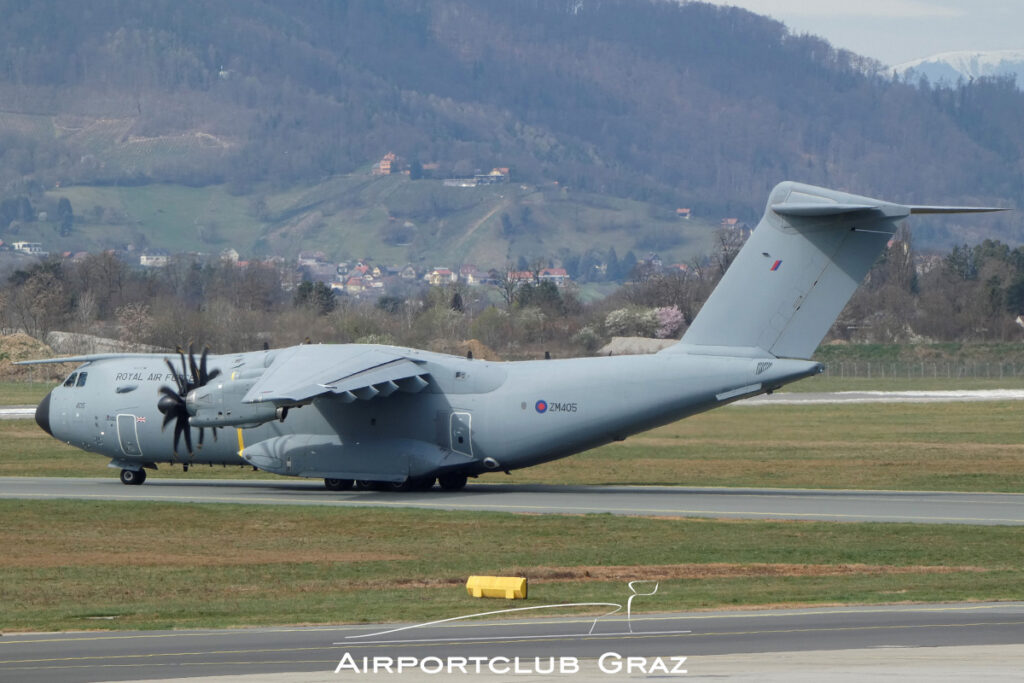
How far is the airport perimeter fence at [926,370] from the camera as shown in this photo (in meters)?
90.0

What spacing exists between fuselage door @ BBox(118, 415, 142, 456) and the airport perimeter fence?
59135 mm

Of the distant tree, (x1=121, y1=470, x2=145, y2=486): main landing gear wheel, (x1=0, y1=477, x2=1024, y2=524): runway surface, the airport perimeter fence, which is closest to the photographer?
(x1=0, y1=477, x2=1024, y2=524): runway surface

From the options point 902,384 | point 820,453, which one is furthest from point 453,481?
point 902,384

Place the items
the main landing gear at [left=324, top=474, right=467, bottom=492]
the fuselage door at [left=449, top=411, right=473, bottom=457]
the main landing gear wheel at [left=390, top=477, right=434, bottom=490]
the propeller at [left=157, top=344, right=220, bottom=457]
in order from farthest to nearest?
the main landing gear at [left=324, top=474, right=467, bottom=492] → the main landing gear wheel at [left=390, top=477, right=434, bottom=490] → the fuselage door at [left=449, top=411, right=473, bottom=457] → the propeller at [left=157, top=344, right=220, bottom=457]

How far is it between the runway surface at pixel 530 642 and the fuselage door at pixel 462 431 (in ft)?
51.0

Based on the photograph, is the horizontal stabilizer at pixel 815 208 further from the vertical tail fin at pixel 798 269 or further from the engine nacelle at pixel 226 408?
the engine nacelle at pixel 226 408

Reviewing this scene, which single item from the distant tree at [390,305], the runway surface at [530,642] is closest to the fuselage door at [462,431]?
the runway surface at [530,642]

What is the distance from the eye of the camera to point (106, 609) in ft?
69.0

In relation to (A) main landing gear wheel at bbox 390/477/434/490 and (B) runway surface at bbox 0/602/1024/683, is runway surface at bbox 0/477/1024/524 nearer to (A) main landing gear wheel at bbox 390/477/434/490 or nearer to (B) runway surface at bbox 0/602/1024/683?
(A) main landing gear wheel at bbox 390/477/434/490

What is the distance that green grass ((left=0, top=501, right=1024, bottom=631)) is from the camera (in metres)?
20.8

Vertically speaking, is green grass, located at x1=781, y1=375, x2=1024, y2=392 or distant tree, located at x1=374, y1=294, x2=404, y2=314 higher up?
distant tree, located at x1=374, y1=294, x2=404, y2=314

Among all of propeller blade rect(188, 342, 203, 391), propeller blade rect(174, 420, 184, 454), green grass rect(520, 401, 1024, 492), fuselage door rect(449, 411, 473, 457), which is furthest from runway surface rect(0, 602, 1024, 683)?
green grass rect(520, 401, 1024, 492)

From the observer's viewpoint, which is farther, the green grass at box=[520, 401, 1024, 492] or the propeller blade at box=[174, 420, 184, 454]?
the green grass at box=[520, 401, 1024, 492]

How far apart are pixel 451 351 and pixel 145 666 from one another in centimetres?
6328
